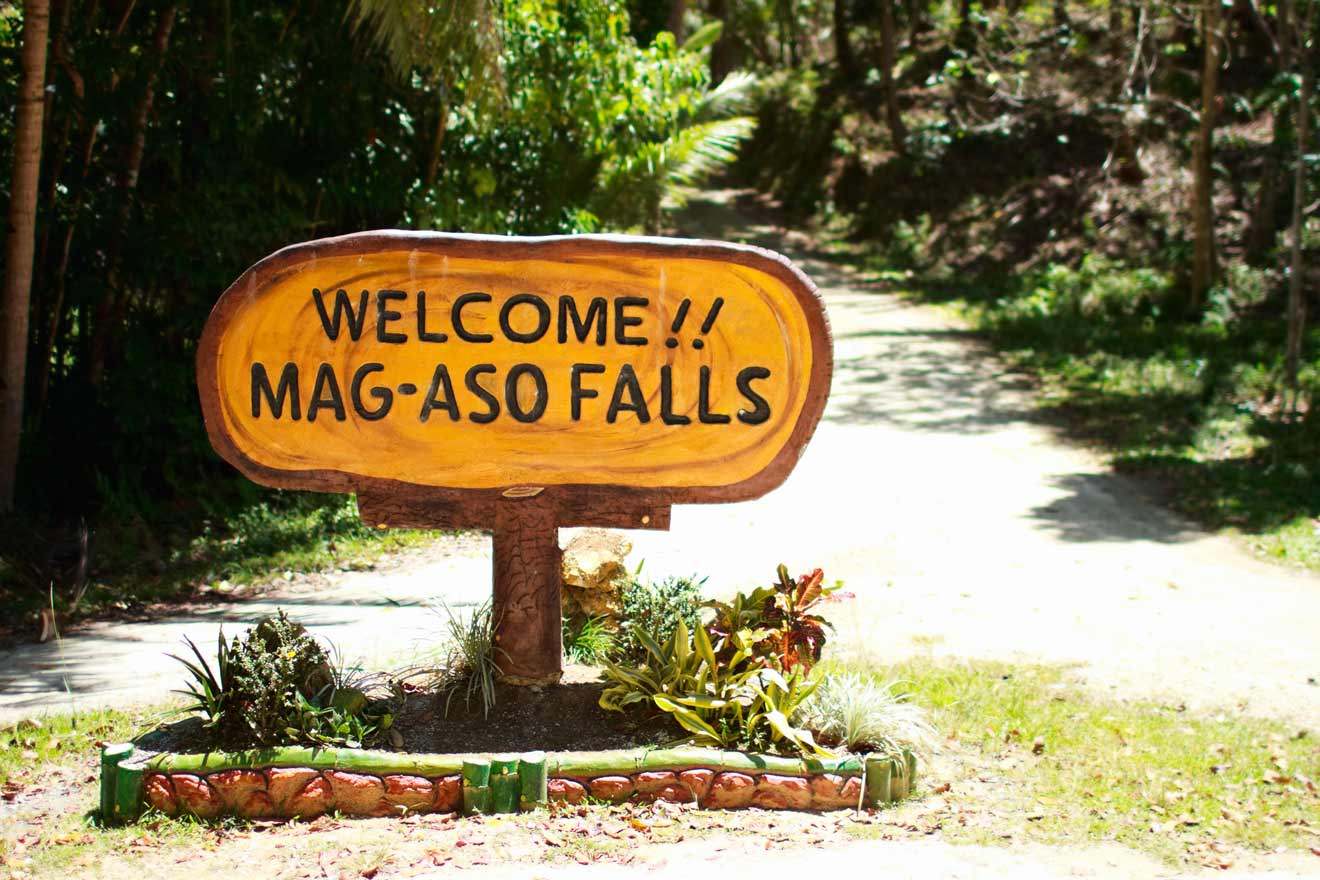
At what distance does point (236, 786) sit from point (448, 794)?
71 centimetres

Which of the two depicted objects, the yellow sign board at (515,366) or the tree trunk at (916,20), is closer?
the yellow sign board at (515,366)

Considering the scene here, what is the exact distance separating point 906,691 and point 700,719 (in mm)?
1514

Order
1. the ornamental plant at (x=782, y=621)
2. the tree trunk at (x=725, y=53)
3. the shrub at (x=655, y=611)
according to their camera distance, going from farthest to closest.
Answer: the tree trunk at (x=725, y=53) < the shrub at (x=655, y=611) < the ornamental plant at (x=782, y=621)

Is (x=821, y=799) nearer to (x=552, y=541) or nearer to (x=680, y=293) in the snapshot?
(x=552, y=541)

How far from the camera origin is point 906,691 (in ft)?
19.1

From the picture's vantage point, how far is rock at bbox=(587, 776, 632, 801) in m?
4.45

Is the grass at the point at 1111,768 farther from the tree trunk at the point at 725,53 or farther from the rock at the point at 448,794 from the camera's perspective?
the tree trunk at the point at 725,53

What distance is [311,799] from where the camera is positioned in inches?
170

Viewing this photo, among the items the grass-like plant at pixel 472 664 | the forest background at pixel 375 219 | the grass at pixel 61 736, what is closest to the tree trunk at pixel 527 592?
the grass-like plant at pixel 472 664

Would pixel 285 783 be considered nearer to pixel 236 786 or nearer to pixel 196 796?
pixel 236 786

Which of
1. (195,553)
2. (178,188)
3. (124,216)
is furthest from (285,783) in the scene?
(178,188)

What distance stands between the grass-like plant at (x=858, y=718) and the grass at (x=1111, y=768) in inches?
12.8

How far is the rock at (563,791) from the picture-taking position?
174 inches

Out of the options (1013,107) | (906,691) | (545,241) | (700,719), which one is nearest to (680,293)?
(545,241)
